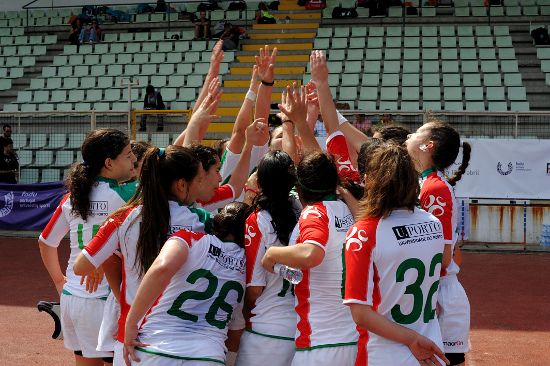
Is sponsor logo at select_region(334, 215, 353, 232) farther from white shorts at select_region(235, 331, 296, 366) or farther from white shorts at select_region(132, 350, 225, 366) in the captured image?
white shorts at select_region(132, 350, 225, 366)

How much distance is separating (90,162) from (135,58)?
753 inches

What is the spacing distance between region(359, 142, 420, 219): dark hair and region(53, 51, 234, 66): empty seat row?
62.4 ft

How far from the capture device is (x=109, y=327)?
3.83 metres

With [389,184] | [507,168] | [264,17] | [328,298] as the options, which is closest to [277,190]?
[328,298]

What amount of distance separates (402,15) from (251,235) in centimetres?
2058

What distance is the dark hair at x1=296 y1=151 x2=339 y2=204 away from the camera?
3.27 meters

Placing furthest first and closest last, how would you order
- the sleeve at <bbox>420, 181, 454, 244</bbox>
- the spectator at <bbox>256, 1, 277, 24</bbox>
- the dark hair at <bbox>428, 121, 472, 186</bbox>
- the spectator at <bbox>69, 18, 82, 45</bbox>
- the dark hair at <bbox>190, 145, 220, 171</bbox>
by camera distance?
the spectator at <bbox>69, 18, 82, 45</bbox> → the spectator at <bbox>256, 1, 277, 24</bbox> → the dark hair at <bbox>428, 121, 472, 186</bbox> → the sleeve at <bbox>420, 181, 454, 244</bbox> → the dark hair at <bbox>190, 145, 220, 171</bbox>

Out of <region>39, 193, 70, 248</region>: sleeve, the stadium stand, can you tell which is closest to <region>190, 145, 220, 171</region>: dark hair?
<region>39, 193, 70, 248</region>: sleeve

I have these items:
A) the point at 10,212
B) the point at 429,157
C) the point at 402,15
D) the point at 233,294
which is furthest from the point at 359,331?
the point at 402,15

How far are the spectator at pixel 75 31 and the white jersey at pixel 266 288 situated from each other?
22340mm

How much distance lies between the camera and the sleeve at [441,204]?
3.72 meters

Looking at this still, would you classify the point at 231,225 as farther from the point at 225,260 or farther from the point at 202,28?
the point at 202,28

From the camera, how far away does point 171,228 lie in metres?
3.31

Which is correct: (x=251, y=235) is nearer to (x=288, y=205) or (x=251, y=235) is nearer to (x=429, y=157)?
(x=288, y=205)
